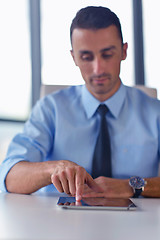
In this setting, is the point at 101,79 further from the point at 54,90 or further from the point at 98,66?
the point at 54,90

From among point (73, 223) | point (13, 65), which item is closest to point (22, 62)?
point (13, 65)

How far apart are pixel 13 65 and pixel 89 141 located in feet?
3.14

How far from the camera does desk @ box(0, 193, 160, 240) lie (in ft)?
1.23

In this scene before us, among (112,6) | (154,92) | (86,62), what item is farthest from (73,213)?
(154,92)

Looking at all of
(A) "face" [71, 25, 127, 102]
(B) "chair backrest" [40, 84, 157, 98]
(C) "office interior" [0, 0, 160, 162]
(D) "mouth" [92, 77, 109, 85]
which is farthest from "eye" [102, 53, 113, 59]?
(B) "chair backrest" [40, 84, 157, 98]

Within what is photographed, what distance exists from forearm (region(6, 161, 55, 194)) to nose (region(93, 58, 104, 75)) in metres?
0.24

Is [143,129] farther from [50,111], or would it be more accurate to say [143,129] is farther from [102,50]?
[102,50]

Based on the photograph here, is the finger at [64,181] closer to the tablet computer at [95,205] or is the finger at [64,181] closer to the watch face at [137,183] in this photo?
the tablet computer at [95,205]

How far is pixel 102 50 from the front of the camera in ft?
1.83

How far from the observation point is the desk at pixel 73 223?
375mm

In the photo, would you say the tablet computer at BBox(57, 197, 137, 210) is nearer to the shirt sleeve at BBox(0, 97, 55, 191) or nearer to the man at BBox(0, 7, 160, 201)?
the man at BBox(0, 7, 160, 201)

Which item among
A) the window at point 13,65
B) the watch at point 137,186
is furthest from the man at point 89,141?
the window at point 13,65

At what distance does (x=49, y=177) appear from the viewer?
72 cm

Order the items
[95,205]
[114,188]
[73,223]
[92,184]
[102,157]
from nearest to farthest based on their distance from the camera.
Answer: [73,223]
[95,205]
[92,184]
[114,188]
[102,157]
